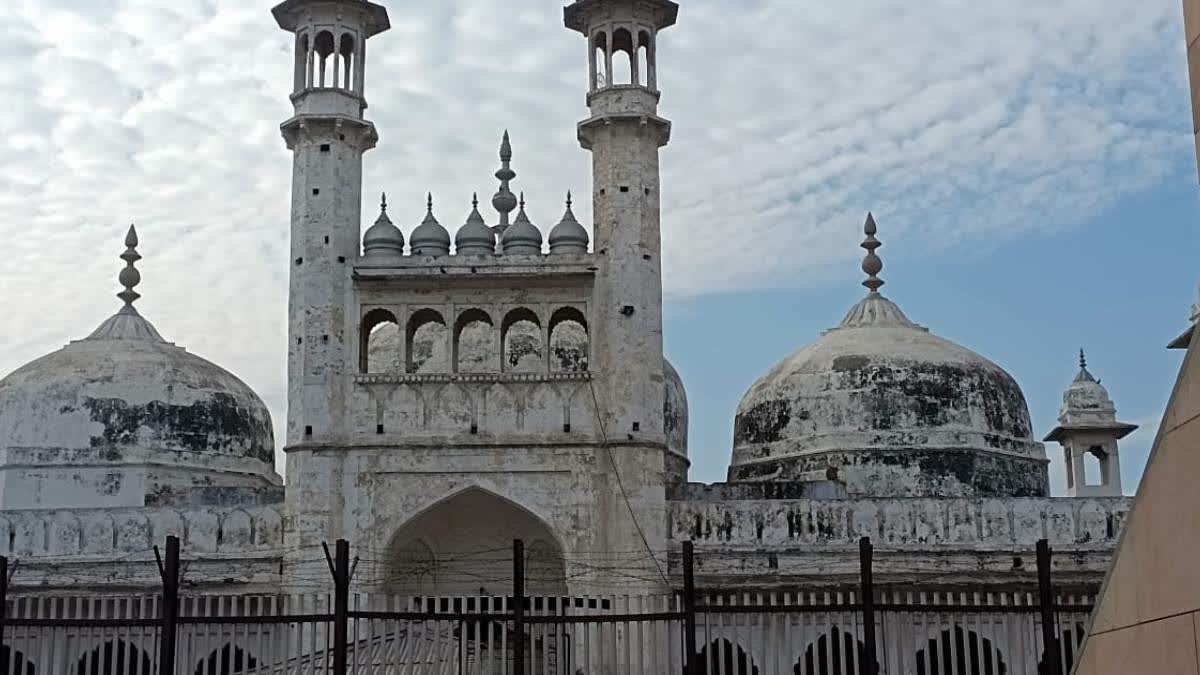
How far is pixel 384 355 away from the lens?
29047 mm

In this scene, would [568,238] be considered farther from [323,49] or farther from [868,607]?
[868,607]

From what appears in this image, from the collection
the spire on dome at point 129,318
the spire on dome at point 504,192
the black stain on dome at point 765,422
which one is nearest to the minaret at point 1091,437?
the black stain on dome at point 765,422

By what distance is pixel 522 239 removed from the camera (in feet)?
80.1

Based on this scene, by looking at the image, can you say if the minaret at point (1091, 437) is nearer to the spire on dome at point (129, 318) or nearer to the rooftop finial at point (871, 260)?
the rooftop finial at point (871, 260)

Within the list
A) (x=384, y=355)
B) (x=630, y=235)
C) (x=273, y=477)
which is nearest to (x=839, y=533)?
(x=630, y=235)

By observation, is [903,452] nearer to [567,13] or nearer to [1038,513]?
[1038,513]

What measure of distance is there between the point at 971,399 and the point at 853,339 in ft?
8.78

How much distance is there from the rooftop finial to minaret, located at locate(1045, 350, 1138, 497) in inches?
199

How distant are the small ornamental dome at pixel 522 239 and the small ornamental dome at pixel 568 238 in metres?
0.26

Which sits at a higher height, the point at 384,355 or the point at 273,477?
the point at 384,355

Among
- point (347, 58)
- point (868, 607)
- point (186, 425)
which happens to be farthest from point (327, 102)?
point (868, 607)

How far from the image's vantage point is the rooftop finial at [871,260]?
3306cm

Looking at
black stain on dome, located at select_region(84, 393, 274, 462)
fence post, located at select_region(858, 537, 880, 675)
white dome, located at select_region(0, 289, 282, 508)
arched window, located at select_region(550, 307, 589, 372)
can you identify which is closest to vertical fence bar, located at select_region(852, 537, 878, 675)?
fence post, located at select_region(858, 537, 880, 675)

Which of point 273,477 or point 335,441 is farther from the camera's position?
point 273,477
